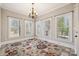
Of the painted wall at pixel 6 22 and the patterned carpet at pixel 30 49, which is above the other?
the painted wall at pixel 6 22

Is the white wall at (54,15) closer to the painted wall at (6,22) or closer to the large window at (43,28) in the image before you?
the large window at (43,28)

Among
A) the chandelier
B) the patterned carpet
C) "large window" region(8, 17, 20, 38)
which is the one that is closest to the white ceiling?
the chandelier

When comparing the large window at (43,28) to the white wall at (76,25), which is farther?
the large window at (43,28)

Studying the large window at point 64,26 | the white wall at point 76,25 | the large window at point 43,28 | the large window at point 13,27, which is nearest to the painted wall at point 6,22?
the large window at point 13,27

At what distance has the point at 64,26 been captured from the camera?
1.59 metres

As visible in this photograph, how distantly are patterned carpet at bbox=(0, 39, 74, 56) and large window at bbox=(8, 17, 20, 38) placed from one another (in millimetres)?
153

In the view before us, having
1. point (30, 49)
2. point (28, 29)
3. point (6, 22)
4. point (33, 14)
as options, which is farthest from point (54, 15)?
point (6, 22)

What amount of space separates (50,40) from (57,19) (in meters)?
0.36

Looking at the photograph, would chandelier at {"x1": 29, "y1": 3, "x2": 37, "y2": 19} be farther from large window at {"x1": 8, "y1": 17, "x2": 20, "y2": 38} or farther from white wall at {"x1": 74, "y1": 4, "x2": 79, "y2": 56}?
white wall at {"x1": 74, "y1": 4, "x2": 79, "y2": 56}

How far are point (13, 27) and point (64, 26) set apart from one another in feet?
2.66

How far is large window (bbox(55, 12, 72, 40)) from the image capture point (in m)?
1.56

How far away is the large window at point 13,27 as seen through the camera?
1612 mm

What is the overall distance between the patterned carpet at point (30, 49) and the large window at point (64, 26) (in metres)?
0.19

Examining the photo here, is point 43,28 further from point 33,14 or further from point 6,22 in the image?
point 6,22
